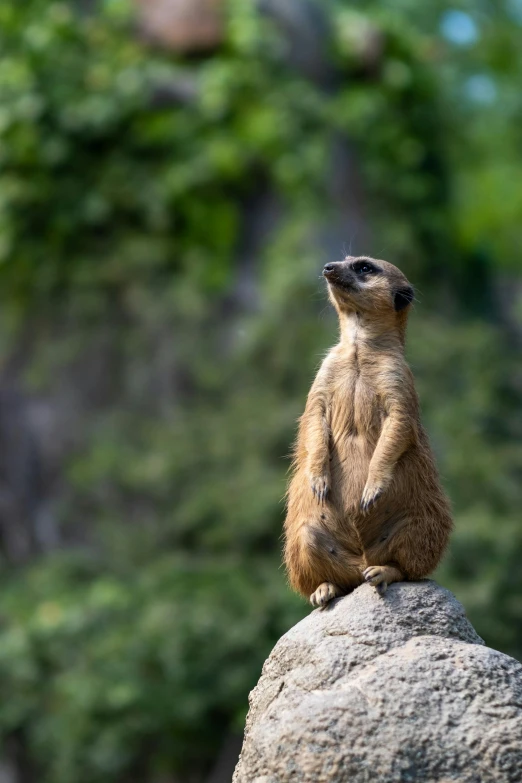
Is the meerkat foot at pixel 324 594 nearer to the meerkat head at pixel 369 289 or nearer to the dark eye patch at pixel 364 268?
the meerkat head at pixel 369 289

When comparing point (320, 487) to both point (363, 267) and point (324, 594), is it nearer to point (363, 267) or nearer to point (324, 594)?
point (324, 594)

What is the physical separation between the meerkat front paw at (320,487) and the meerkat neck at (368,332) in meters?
0.61

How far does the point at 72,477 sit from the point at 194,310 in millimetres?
2187

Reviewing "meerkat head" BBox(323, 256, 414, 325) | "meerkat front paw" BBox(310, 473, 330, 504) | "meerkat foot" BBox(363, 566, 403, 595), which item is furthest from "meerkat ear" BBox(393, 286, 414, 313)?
"meerkat foot" BBox(363, 566, 403, 595)

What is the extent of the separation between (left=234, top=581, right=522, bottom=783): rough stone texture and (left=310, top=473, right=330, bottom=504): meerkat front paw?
1.32 feet

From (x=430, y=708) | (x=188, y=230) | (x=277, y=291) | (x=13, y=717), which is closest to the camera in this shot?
(x=430, y=708)

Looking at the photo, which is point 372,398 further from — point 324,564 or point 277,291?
point 277,291

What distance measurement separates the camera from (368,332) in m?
4.81

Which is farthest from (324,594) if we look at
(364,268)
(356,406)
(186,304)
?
(186,304)

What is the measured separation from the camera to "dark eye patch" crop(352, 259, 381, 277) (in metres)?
4.89

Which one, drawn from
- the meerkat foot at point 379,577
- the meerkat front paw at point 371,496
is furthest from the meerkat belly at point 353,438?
the meerkat foot at point 379,577

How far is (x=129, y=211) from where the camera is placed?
12945mm

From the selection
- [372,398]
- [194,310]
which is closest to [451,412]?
[194,310]

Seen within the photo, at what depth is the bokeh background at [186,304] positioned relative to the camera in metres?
10.7
